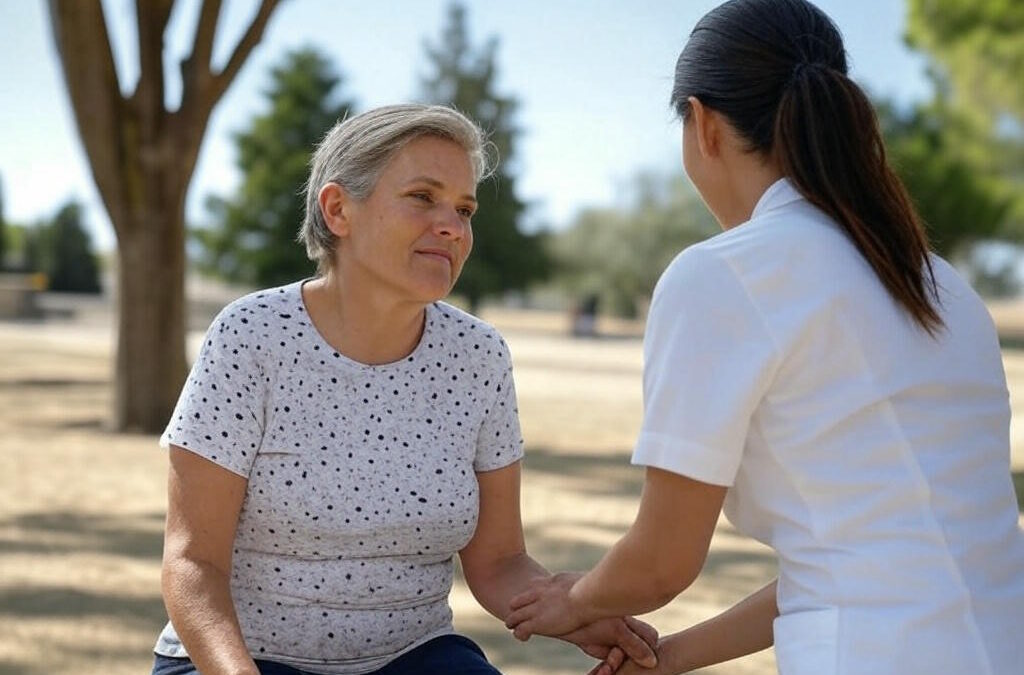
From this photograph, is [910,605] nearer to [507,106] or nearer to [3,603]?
[3,603]

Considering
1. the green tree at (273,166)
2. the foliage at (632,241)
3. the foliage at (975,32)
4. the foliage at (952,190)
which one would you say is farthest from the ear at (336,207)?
the foliage at (632,241)

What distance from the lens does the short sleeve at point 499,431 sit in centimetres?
278

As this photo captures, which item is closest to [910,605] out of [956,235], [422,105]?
[422,105]

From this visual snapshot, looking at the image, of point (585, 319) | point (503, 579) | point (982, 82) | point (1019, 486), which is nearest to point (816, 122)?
point (503, 579)

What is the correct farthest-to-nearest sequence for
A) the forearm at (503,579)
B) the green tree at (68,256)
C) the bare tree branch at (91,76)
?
the green tree at (68,256)
the bare tree branch at (91,76)
the forearm at (503,579)

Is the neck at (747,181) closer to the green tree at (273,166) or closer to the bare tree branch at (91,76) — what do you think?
the bare tree branch at (91,76)

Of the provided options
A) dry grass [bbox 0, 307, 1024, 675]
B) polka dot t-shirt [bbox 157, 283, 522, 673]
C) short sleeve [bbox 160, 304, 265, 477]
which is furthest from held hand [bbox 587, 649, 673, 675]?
dry grass [bbox 0, 307, 1024, 675]

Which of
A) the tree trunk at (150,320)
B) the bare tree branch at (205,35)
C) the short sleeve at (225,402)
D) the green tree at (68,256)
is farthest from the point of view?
the green tree at (68,256)

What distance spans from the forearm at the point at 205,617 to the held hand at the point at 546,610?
0.52 metres

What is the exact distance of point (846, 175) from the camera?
1944 mm

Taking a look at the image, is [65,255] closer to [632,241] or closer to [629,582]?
[632,241]

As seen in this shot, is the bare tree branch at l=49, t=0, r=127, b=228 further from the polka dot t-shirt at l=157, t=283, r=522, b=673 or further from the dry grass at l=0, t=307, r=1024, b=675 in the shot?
the polka dot t-shirt at l=157, t=283, r=522, b=673

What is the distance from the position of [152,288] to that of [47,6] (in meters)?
2.33

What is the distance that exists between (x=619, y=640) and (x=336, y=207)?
101cm
